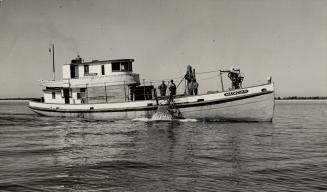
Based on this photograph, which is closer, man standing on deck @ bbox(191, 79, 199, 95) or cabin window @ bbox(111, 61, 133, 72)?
man standing on deck @ bbox(191, 79, 199, 95)

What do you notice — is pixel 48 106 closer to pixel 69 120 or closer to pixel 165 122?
pixel 69 120

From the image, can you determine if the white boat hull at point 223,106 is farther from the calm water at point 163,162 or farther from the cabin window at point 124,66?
the calm water at point 163,162

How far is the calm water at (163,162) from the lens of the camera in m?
9.52

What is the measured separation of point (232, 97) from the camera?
84.9 ft

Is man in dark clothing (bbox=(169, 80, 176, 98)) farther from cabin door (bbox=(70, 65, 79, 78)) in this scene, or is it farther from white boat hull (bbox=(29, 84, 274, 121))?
cabin door (bbox=(70, 65, 79, 78))

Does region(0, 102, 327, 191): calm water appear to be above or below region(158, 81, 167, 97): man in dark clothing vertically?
below

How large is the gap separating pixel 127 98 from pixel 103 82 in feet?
7.60

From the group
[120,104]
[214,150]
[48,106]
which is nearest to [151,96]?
[120,104]

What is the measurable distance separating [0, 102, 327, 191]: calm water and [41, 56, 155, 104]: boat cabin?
10.5 metres

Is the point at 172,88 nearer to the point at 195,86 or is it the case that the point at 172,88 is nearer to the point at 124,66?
the point at 195,86

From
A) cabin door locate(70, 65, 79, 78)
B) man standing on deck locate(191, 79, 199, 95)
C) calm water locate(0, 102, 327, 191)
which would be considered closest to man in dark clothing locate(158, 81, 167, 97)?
man standing on deck locate(191, 79, 199, 95)

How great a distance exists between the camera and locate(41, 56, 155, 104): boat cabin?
30500 mm

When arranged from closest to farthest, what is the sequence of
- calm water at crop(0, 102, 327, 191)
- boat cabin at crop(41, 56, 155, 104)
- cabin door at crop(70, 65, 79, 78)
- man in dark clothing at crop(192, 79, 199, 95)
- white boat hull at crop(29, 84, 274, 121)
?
calm water at crop(0, 102, 327, 191) → white boat hull at crop(29, 84, 274, 121) → man in dark clothing at crop(192, 79, 199, 95) → boat cabin at crop(41, 56, 155, 104) → cabin door at crop(70, 65, 79, 78)

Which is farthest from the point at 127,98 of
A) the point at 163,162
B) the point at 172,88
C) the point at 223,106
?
the point at 163,162
